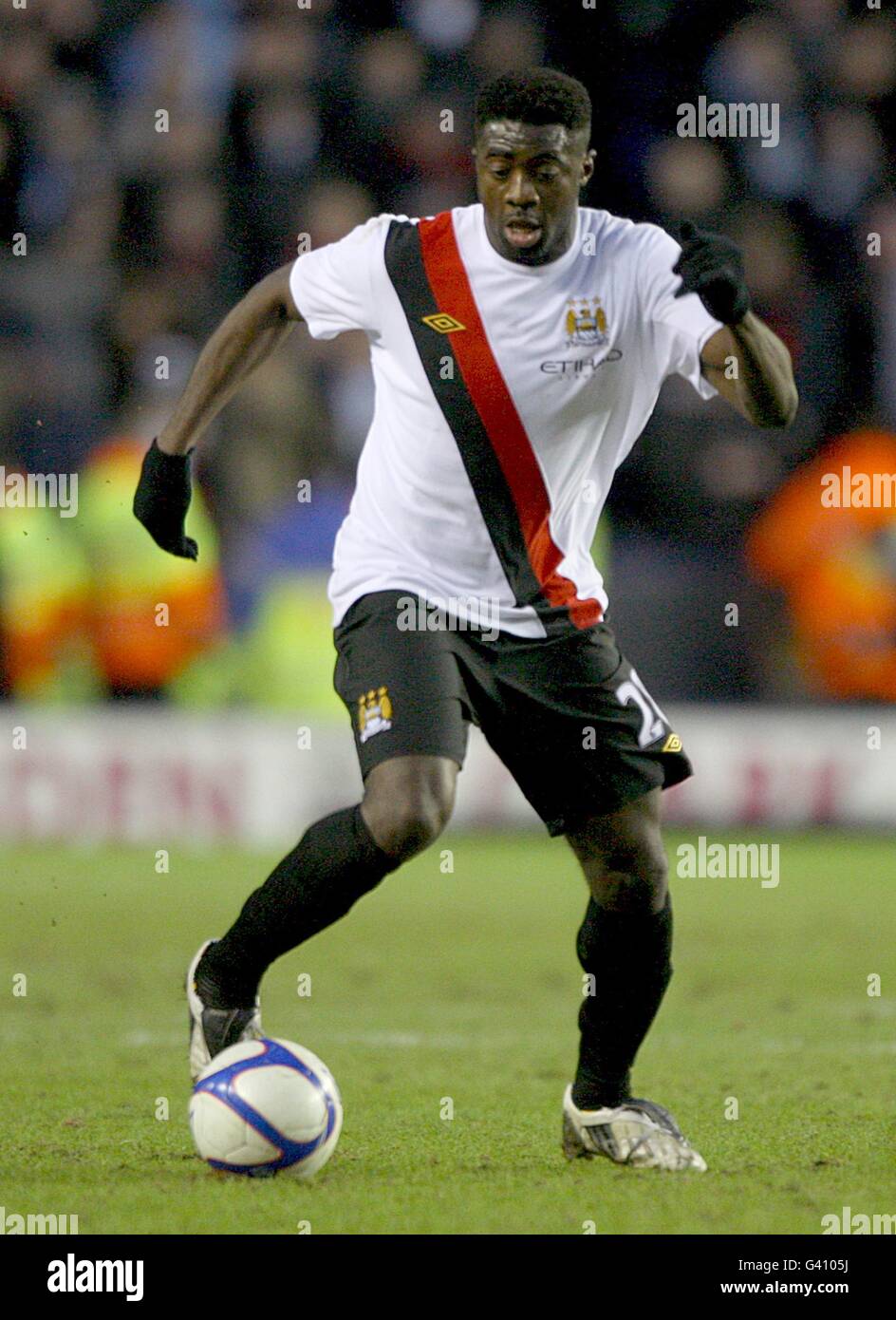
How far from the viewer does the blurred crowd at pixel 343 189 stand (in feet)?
37.8

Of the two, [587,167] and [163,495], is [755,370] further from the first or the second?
[163,495]

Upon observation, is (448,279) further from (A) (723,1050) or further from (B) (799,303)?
(B) (799,303)

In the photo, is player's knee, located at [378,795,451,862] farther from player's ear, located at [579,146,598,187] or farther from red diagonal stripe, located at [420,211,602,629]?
player's ear, located at [579,146,598,187]

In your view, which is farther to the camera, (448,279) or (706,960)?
(706,960)

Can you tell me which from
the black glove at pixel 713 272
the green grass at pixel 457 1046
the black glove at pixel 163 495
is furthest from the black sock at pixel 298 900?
the black glove at pixel 713 272

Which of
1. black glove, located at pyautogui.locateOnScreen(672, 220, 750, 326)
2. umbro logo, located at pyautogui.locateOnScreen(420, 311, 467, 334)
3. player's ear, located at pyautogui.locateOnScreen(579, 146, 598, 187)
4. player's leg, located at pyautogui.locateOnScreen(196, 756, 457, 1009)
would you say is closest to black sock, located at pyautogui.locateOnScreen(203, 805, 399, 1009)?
player's leg, located at pyautogui.locateOnScreen(196, 756, 457, 1009)

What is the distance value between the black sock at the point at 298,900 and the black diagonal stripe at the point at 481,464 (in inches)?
24.0

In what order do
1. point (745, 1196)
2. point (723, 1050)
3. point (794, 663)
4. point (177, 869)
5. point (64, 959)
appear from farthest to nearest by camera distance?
1. point (794, 663)
2. point (177, 869)
3. point (64, 959)
4. point (723, 1050)
5. point (745, 1196)

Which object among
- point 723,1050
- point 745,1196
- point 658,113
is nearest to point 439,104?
point 658,113

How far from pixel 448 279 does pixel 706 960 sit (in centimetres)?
361

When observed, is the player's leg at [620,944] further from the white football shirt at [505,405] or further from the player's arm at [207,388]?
the player's arm at [207,388]

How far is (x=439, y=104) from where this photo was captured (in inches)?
495

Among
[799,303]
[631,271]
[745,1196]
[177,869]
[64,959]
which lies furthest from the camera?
[799,303]

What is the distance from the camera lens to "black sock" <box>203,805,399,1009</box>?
4176 mm
